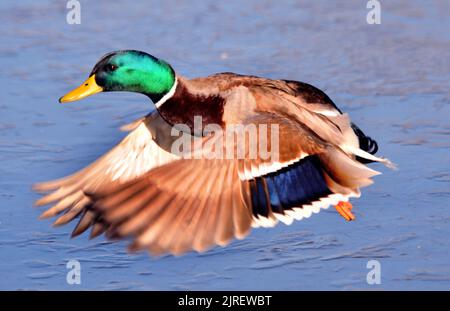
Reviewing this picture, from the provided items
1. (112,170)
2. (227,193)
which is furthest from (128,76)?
(227,193)

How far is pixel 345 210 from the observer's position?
528cm

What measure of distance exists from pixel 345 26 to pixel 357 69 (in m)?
0.71

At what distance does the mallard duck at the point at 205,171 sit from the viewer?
4.56m

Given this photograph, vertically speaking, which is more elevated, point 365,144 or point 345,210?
point 365,144

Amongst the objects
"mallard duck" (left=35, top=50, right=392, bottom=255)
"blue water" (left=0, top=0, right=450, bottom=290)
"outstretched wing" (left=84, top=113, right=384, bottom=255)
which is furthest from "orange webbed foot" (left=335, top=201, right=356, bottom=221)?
"outstretched wing" (left=84, top=113, right=384, bottom=255)

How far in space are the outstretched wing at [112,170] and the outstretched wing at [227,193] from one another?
0.26 meters

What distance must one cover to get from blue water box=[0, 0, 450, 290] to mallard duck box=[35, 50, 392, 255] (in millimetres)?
272

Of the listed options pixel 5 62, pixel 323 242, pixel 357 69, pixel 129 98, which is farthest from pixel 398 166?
pixel 5 62

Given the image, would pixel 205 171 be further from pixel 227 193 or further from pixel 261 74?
pixel 261 74

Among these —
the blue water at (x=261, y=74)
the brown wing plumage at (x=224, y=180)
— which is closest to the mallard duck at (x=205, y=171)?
the brown wing plumage at (x=224, y=180)

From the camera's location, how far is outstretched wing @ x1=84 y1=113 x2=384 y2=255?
4508 millimetres

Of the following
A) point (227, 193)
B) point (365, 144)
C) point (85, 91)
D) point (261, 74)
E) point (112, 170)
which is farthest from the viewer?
point (261, 74)

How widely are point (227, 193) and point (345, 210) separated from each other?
0.88 meters

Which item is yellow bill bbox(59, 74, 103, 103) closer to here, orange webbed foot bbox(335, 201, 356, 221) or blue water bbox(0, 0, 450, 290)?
blue water bbox(0, 0, 450, 290)
